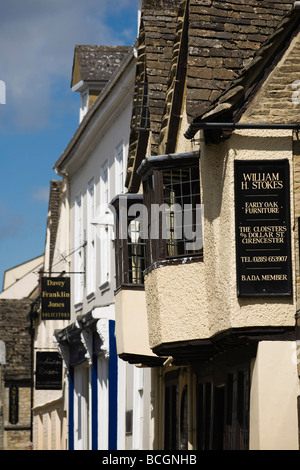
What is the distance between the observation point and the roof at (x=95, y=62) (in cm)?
3581

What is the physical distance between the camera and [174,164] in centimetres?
1867

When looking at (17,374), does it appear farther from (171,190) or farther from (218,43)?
(218,43)

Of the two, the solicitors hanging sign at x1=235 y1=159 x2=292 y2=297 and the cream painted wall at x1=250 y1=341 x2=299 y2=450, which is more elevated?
the solicitors hanging sign at x1=235 y1=159 x2=292 y2=297

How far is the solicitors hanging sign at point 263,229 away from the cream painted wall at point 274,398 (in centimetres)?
86

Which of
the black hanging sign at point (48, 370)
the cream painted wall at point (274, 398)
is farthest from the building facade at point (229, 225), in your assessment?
the black hanging sign at point (48, 370)

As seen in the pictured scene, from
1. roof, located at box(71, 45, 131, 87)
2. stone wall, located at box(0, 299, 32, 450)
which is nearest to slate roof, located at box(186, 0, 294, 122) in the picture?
roof, located at box(71, 45, 131, 87)

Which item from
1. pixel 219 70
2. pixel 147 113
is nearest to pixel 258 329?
pixel 219 70

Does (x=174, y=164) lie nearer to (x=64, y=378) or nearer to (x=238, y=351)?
(x=238, y=351)

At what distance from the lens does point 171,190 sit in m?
18.9

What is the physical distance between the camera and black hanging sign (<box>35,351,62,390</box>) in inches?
1532

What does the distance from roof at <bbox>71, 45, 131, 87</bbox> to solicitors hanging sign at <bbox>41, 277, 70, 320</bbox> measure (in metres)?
6.26

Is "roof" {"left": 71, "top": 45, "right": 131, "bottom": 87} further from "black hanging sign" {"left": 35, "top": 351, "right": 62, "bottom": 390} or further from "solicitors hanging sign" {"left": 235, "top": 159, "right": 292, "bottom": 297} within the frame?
"solicitors hanging sign" {"left": 235, "top": 159, "right": 292, "bottom": 297}

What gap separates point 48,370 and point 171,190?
69.8ft

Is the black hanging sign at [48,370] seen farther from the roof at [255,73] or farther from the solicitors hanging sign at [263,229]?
the solicitors hanging sign at [263,229]
